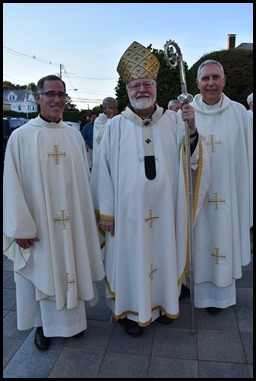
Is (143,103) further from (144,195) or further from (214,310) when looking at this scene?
(214,310)

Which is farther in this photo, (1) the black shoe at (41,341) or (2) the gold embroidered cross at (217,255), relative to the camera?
(2) the gold embroidered cross at (217,255)

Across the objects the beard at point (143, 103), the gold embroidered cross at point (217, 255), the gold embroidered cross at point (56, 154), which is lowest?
the gold embroidered cross at point (217, 255)

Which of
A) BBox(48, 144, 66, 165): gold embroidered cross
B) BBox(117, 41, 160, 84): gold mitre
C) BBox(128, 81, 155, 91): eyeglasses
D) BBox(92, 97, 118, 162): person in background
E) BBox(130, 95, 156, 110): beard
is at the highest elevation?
BBox(92, 97, 118, 162): person in background

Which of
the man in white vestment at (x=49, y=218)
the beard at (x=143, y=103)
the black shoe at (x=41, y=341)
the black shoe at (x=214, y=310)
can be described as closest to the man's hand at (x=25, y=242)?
the man in white vestment at (x=49, y=218)

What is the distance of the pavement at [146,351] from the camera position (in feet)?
8.89

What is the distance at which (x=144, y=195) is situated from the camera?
2.92 metres

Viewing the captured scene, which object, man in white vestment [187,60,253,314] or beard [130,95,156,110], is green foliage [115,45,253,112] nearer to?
man in white vestment [187,60,253,314]

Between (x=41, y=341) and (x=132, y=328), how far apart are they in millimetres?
812

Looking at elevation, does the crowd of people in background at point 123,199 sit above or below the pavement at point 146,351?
above

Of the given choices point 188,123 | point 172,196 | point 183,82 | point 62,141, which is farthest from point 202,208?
point 62,141

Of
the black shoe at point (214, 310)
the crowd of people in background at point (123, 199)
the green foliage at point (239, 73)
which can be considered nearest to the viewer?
the crowd of people in background at point (123, 199)

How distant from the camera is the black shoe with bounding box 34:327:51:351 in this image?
301 cm

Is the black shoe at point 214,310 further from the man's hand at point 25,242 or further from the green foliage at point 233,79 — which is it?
the green foliage at point 233,79

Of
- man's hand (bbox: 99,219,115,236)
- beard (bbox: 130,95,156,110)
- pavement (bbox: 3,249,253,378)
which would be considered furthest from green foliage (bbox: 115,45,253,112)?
pavement (bbox: 3,249,253,378)
